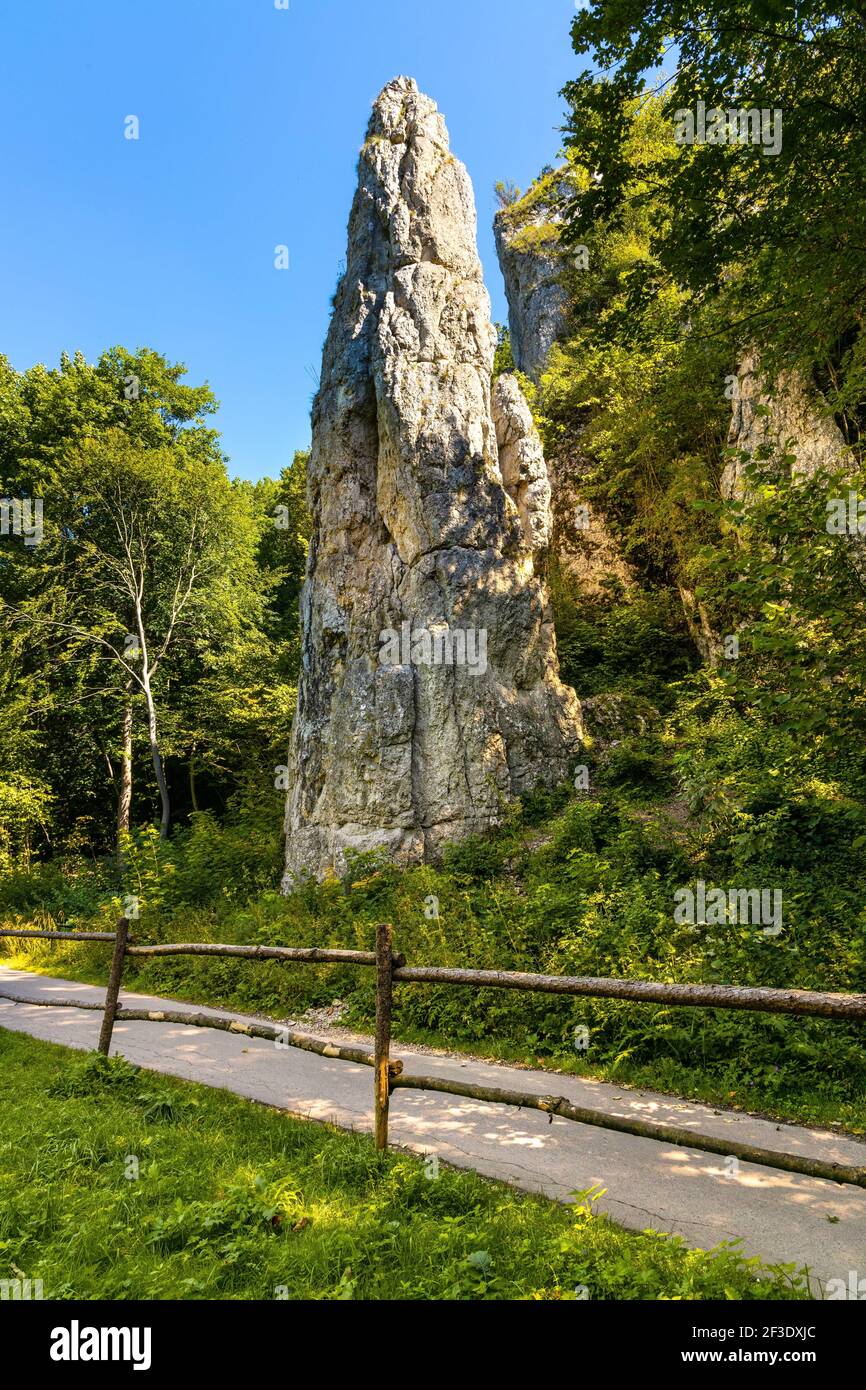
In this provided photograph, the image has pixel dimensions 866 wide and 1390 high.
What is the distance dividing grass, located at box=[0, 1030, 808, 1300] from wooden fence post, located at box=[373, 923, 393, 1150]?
0.18m

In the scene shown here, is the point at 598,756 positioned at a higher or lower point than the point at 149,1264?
higher

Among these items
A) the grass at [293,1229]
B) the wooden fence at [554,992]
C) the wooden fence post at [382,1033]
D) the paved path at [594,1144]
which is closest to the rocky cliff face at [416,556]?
the paved path at [594,1144]

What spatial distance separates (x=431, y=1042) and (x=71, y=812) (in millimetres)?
19471

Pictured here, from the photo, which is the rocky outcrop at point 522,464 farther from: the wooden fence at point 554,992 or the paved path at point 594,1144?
the wooden fence at point 554,992

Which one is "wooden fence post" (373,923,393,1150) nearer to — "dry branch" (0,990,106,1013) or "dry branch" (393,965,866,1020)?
"dry branch" (393,965,866,1020)

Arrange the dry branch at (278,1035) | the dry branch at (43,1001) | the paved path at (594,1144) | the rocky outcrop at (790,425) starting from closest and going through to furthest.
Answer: the paved path at (594,1144) → the dry branch at (278,1035) → the dry branch at (43,1001) → the rocky outcrop at (790,425)

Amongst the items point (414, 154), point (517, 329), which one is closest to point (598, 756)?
point (414, 154)

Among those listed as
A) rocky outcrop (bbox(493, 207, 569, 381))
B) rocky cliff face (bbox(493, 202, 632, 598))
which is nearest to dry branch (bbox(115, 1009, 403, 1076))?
rocky cliff face (bbox(493, 202, 632, 598))

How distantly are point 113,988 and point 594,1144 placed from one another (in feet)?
17.3

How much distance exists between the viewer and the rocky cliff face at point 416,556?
567 inches

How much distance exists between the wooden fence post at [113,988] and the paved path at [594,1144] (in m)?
0.47

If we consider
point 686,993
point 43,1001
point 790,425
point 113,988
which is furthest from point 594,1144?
point 790,425
